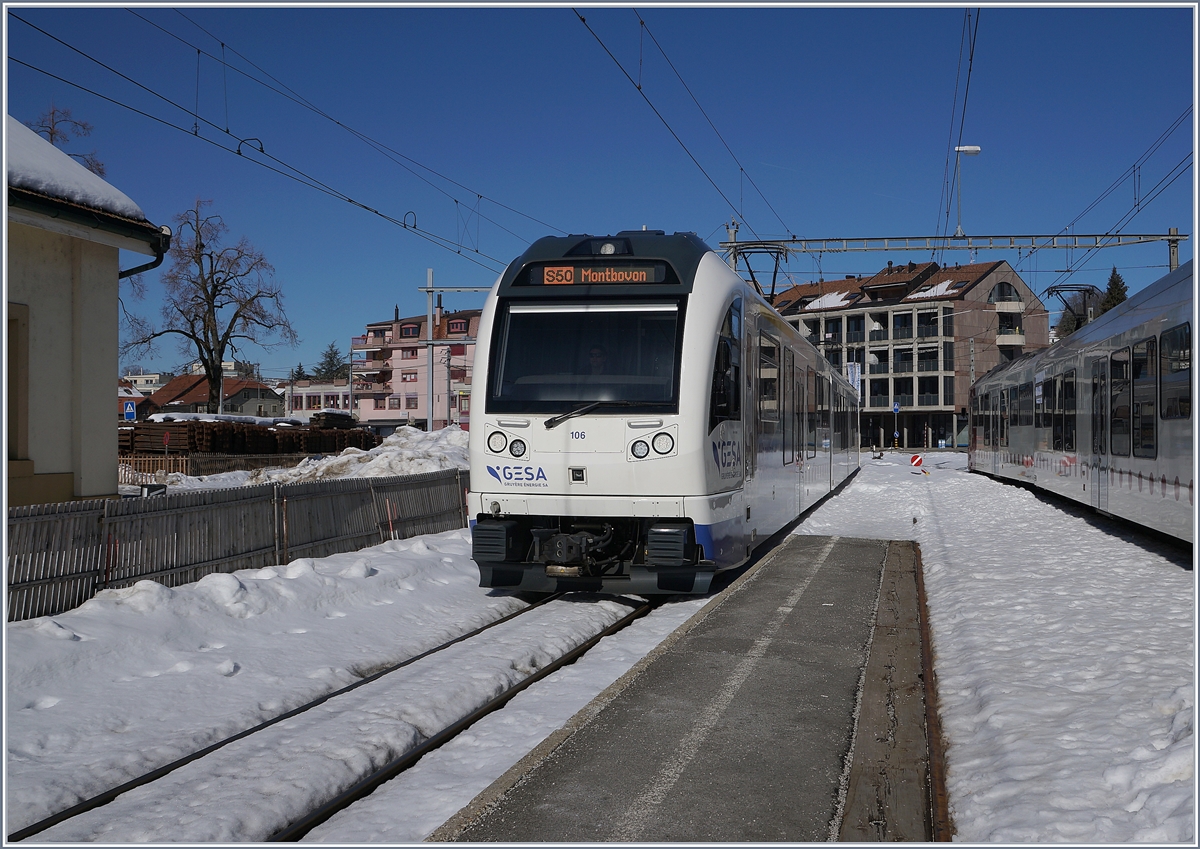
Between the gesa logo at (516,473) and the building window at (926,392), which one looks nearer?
the gesa logo at (516,473)

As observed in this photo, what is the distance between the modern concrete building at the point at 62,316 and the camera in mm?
11062

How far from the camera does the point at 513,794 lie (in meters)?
4.68

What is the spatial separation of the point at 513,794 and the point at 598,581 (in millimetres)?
4771

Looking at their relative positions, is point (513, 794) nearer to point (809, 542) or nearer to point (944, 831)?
point (944, 831)

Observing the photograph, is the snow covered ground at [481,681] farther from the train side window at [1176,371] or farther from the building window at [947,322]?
the building window at [947,322]

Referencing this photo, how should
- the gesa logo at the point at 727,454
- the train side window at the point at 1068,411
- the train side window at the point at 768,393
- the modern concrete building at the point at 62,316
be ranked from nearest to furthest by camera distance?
1. the gesa logo at the point at 727,454
2. the modern concrete building at the point at 62,316
3. the train side window at the point at 768,393
4. the train side window at the point at 1068,411

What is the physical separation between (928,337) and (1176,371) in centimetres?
6565

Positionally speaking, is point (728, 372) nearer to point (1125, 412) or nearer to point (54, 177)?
point (1125, 412)

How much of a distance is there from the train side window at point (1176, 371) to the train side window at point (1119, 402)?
5.31 feet

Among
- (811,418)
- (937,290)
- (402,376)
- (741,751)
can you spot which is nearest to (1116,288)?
(937,290)

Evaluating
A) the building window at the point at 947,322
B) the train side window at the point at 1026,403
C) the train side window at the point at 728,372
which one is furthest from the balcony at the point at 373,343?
the train side window at the point at 728,372

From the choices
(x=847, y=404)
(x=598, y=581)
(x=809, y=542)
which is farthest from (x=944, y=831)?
(x=847, y=404)

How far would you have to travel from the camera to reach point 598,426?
916cm

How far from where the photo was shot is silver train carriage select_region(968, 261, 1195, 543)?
36.6 ft
